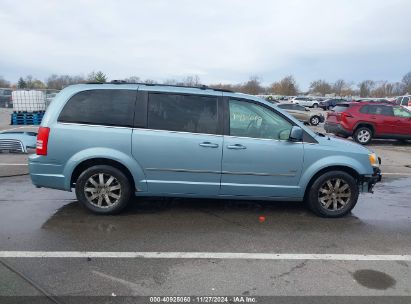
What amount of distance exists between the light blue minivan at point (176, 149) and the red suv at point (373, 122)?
381 inches

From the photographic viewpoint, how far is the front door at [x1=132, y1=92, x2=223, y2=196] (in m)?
4.68

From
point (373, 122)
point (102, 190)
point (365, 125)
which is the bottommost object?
point (102, 190)

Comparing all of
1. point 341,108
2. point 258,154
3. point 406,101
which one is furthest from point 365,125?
point 258,154

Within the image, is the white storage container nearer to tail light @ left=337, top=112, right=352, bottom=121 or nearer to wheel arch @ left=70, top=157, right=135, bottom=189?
tail light @ left=337, top=112, right=352, bottom=121

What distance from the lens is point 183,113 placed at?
480cm

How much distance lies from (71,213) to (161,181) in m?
1.42

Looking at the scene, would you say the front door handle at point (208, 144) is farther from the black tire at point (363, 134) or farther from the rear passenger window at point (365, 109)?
the rear passenger window at point (365, 109)

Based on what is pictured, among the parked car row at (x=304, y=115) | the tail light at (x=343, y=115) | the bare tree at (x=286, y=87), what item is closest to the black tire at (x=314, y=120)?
the parked car row at (x=304, y=115)

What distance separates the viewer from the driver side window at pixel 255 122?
15.8ft

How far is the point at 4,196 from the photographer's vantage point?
225 inches

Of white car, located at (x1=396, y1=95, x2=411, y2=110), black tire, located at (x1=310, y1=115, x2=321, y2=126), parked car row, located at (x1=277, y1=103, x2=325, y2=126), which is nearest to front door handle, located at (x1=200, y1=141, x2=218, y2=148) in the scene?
white car, located at (x1=396, y1=95, x2=411, y2=110)

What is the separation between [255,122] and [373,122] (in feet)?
35.8

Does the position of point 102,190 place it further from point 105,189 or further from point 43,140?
point 43,140

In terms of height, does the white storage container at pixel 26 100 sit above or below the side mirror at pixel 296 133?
above
